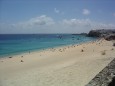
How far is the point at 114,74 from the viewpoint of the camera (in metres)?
6.08

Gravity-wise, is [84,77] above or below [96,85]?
below

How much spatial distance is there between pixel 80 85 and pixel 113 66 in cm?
249

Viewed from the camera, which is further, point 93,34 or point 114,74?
point 93,34

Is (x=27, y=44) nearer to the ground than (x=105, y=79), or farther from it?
nearer to the ground

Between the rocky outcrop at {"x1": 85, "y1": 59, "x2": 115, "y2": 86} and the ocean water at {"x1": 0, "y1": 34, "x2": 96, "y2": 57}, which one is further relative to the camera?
the ocean water at {"x1": 0, "y1": 34, "x2": 96, "y2": 57}

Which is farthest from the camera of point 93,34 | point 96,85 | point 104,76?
point 93,34

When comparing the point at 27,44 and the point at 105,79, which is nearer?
the point at 105,79

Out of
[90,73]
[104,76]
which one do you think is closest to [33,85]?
[90,73]

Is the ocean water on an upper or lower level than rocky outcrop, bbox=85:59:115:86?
lower

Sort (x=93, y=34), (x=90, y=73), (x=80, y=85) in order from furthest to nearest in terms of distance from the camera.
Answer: (x=93, y=34)
(x=90, y=73)
(x=80, y=85)

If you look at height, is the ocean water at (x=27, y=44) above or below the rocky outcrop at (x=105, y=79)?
below

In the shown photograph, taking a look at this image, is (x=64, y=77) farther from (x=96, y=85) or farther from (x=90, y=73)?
(x=96, y=85)

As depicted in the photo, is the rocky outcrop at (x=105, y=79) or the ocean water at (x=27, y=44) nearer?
the rocky outcrop at (x=105, y=79)

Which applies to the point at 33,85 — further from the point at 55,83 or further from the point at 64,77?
the point at 64,77
